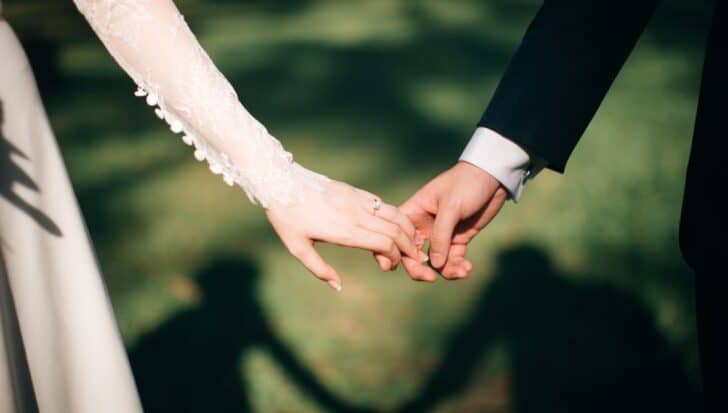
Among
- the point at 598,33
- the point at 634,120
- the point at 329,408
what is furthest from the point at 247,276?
the point at 634,120

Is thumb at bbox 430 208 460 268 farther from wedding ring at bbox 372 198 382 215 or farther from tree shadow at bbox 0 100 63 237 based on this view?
tree shadow at bbox 0 100 63 237

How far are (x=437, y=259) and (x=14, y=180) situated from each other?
1.85 ft

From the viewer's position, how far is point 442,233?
3.20ft

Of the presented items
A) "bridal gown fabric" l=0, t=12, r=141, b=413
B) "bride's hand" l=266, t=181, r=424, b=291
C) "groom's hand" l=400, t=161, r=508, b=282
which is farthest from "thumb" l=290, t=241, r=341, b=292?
"bridal gown fabric" l=0, t=12, r=141, b=413

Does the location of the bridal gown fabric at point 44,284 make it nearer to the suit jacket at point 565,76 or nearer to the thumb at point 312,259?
the thumb at point 312,259

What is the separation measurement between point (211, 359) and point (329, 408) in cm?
28

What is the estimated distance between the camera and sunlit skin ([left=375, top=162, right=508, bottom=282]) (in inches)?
38.6

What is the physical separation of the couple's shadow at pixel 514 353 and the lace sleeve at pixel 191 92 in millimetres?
628

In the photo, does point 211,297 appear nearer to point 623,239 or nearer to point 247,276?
point 247,276

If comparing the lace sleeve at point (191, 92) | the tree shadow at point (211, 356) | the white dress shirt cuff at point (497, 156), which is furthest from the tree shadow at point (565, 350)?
the lace sleeve at point (191, 92)

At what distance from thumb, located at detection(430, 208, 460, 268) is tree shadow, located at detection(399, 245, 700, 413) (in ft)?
1.57

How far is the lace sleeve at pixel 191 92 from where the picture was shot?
29.8 inches

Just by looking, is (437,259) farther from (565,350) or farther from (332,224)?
(565,350)

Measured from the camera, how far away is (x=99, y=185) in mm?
2012
